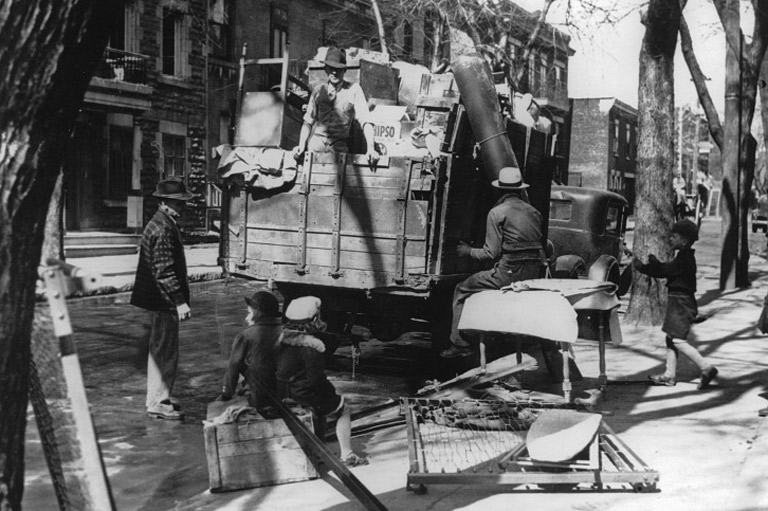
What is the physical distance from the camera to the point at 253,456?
5395mm

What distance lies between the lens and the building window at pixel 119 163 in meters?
26.0

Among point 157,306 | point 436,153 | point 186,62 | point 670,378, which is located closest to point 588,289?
point 670,378

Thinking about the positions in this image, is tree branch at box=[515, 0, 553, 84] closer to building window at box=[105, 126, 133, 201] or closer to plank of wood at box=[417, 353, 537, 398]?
building window at box=[105, 126, 133, 201]

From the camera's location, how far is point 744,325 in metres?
12.7

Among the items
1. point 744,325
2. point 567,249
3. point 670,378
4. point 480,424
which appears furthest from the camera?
point 567,249

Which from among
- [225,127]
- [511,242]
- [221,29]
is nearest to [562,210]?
[511,242]

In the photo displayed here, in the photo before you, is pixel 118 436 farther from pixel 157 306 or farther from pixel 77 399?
pixel 77 399

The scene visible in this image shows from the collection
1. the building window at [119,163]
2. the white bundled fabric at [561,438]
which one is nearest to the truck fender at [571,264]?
the white bundled fabric at [561,438]

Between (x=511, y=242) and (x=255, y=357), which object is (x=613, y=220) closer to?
(x=511, y=242)

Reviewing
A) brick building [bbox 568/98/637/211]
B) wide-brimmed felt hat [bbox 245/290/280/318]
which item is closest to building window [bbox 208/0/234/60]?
wide-brimmed felt hat [bbox 245/290/280/318]

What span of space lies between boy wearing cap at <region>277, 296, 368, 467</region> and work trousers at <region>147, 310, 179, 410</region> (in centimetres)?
179

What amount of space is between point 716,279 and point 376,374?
13598 millimetres

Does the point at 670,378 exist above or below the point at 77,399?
below

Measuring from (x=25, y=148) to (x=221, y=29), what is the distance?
95.3ft
